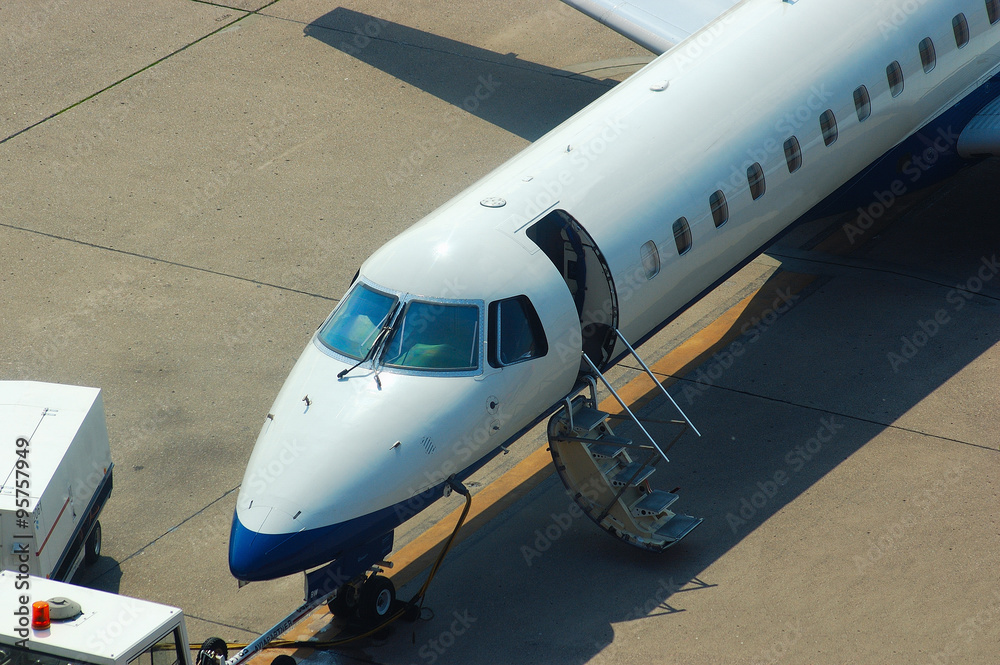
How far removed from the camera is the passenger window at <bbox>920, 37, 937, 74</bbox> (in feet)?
51.7

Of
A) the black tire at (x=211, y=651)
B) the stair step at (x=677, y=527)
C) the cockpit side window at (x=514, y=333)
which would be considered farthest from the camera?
the stair step at (x=677, y=527)

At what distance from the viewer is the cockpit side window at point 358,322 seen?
11891mm

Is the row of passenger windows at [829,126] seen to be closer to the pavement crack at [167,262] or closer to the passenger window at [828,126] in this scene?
the passenger window at [828,126]

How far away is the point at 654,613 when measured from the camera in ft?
39.9

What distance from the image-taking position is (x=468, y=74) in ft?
75.8

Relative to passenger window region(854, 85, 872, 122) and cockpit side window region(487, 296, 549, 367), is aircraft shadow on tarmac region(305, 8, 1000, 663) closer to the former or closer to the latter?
cockpit side window region(487, 296, 549, 367)

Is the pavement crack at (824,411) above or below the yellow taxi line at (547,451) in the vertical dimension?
below

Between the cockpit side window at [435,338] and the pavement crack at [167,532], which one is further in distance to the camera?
the pavement crack at [167,532]

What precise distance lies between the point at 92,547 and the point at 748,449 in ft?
24.9

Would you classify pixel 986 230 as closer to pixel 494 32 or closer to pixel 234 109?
pixel 494 32

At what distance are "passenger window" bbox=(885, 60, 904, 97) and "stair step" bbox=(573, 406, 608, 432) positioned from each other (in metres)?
6.16

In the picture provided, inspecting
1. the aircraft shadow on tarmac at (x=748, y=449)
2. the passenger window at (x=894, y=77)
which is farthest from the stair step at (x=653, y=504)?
the passenger window at (x=894, y=77)

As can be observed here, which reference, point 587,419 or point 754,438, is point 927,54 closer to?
point 754,438

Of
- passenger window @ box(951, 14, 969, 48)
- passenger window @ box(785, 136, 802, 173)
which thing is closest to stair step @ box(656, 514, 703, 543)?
passenger window @ box(785, 136, 802, 173)
